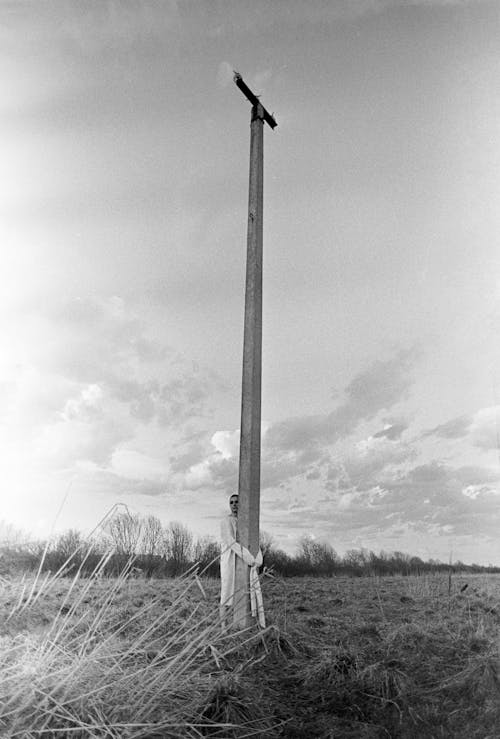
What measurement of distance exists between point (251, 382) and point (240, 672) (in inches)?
97.8

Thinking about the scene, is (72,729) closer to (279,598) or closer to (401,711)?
(401,711)

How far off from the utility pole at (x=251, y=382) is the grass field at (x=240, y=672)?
0.66 metres

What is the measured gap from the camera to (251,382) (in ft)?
18.7

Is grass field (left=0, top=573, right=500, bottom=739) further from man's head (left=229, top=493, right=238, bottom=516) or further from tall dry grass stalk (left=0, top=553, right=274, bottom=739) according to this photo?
man's head (left=229, top=493, right=238, bottom=516)

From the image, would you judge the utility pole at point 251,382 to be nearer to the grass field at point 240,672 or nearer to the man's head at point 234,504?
the man's head at point 234,504

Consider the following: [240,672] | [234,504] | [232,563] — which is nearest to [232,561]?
[232,563]

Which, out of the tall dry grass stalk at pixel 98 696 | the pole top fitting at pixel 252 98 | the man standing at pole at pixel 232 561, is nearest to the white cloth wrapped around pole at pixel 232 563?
the man standing at pole at pixel 232 561

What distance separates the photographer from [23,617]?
5008mm

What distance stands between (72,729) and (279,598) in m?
5.78

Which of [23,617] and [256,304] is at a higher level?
[256,304]

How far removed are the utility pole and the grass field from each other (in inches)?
25.9

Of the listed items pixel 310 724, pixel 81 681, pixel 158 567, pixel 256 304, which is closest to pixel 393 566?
pixel 158 567

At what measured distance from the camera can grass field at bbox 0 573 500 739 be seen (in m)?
2.71

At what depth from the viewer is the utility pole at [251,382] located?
5402 mm
